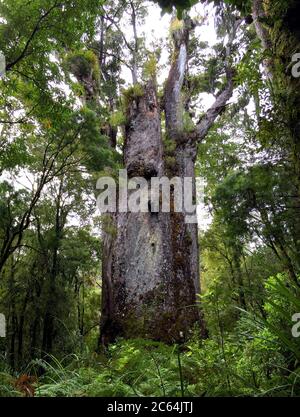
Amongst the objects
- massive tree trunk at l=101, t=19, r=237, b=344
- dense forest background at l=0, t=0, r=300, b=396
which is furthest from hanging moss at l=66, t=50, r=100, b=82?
massive tree trunk at l=101, t=19, r=237, b=344

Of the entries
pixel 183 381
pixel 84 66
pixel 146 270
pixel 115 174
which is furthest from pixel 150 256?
pixel 84 66

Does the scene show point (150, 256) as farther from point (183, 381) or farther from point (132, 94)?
point (183, 381)

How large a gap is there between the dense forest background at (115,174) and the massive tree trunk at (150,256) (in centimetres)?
38

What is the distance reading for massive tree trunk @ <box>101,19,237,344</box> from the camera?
22.9ft

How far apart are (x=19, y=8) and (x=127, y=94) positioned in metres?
4.48

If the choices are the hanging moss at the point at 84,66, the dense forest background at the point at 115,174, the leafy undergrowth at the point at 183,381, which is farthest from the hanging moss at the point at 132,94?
the leafy undergrowth at the point at 183,381

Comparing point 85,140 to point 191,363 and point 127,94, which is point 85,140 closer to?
point 127,94

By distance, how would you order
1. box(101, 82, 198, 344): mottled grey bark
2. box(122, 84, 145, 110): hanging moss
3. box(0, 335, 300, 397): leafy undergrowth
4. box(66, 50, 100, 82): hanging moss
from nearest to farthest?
box(0, 335, 300, 397): leafy undergrowth, box(101, 82, 198, 344): mottled grey bark, box(122, 84, 145, 110): hanging moss, box(66, 50, 100, 82): hanging moss

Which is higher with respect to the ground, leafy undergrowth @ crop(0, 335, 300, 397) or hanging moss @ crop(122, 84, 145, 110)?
hanging moss @ crop(122, 84, 145, 110)

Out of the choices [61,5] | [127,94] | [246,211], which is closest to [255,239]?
[246,211]

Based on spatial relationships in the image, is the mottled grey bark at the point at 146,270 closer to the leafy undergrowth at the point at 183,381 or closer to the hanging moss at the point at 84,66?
the leafy undergrowth at the point at 183,381

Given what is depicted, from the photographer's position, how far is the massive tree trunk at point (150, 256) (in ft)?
22.9

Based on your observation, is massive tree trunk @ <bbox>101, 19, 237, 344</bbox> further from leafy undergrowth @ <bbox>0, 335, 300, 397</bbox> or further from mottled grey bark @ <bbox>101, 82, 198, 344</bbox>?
leafy undergrowth @ <bbox>0, 335, 300, 397</bbox>

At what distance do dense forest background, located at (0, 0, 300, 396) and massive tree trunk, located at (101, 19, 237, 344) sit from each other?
382 millimetres
